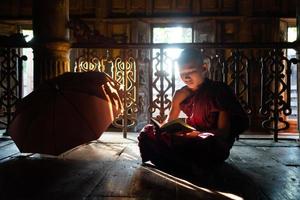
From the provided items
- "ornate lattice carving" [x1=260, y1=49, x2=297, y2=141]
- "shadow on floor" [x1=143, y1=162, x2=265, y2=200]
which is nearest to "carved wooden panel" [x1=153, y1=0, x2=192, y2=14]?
"ornate lattice carving" [x1=260, y1=49, x2=297, y2=141]

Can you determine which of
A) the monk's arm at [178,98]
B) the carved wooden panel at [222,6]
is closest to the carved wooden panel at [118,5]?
the carved wooden panel at [222,6]

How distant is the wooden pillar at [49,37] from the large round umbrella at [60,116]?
2.81 feet

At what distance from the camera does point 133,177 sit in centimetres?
258

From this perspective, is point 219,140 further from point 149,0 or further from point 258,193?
point 149,0

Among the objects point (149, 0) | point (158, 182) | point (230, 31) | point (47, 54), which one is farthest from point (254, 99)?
point (158, 182)

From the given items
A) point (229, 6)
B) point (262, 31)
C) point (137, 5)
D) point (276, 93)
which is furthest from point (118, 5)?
point (276, 93)

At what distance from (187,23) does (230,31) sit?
4.18 feet

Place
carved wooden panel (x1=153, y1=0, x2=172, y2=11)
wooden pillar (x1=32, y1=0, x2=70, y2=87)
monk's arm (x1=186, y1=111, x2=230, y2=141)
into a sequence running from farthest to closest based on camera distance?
carved wooden panel (x1=153, y1=0, x2=172, y2=11) → wooden pillar (x1=32, y1=0, x2=70, y2=87) → monk's arm (x1=186, y1=111, x2=230, y2=141)

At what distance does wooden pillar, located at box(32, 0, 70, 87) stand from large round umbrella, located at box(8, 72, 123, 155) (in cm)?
86

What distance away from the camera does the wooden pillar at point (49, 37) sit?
13.1 ft

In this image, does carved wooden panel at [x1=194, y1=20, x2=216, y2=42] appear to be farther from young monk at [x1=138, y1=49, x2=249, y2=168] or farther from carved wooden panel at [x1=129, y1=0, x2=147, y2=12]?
young monk at [x1=138, y1=49, x2=249, y2=168]

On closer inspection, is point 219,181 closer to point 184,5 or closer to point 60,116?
point 60,116

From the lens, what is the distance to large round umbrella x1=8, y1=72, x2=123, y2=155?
2963mm

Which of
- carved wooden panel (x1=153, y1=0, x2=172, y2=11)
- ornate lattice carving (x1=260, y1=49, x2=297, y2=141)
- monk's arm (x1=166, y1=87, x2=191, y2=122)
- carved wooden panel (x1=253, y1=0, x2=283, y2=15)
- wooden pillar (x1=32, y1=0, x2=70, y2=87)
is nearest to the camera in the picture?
monk's arm (x1=166, y1=87, x2=191, y2=122)
